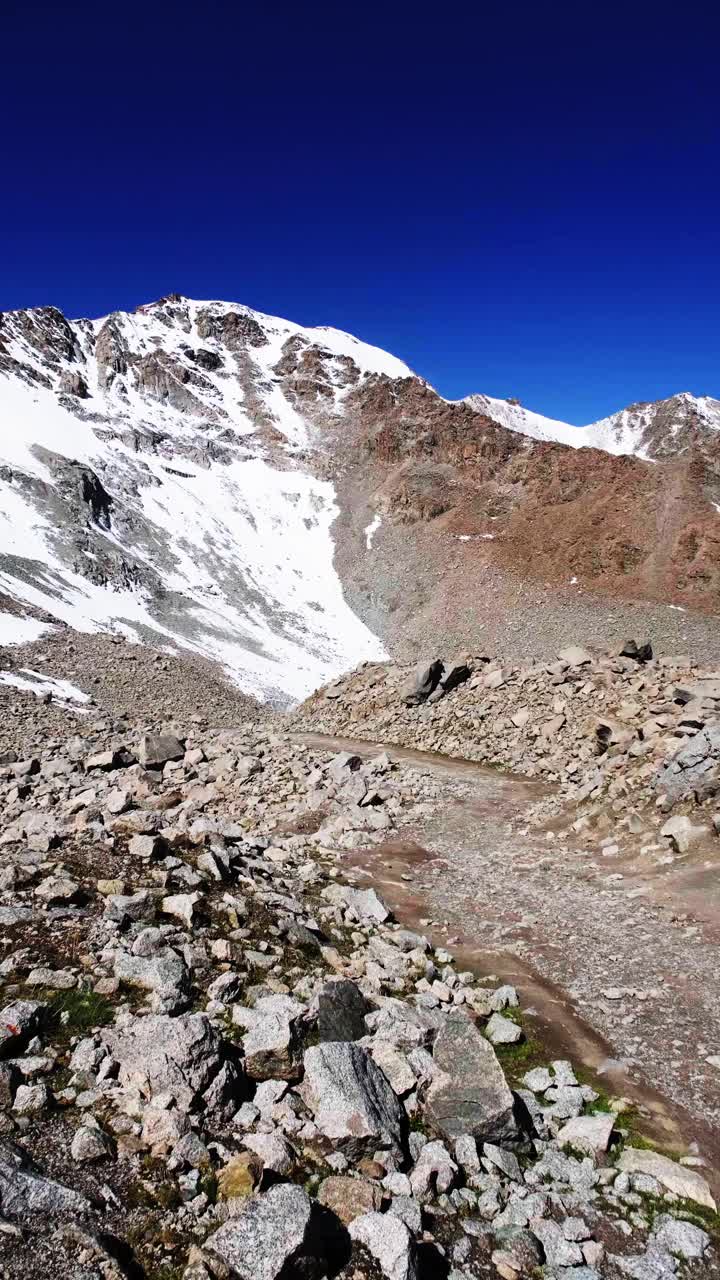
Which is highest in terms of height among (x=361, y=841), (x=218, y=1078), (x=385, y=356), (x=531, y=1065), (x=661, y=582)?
(x=385, y=356)

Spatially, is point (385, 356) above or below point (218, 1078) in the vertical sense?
above

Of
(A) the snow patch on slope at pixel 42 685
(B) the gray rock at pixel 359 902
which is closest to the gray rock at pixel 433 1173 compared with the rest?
(B) the gray rock at pixel 359 902

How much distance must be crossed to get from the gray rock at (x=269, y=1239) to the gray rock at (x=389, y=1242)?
47 centimetres

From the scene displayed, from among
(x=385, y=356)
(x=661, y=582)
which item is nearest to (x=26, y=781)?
(x=661, y=582)

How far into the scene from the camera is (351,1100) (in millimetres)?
6238

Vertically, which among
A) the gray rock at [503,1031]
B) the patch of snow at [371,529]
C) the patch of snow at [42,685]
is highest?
the patch of snow at [371,529]

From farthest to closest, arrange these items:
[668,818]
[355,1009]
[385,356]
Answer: [385,356]
[668,818]
[355,1009]

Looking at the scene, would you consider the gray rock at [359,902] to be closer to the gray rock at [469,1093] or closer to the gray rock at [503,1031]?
the gray rock at [503,1031]

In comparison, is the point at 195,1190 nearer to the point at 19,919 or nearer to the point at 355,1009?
the point at 355,1009

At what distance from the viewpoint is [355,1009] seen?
8.08 meters

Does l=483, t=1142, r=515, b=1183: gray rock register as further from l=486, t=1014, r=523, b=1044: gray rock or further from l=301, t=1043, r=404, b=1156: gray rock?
l=486, t=1014, r=523, b=1044: gray rock

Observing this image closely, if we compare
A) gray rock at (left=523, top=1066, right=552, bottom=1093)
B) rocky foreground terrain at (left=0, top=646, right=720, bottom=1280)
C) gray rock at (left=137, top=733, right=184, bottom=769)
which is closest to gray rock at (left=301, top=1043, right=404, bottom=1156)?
rocky foreground terrain at (left=0, top=646, right=720, bottom=1280)

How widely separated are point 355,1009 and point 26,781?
57.0ft

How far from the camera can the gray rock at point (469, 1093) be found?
663 cm
